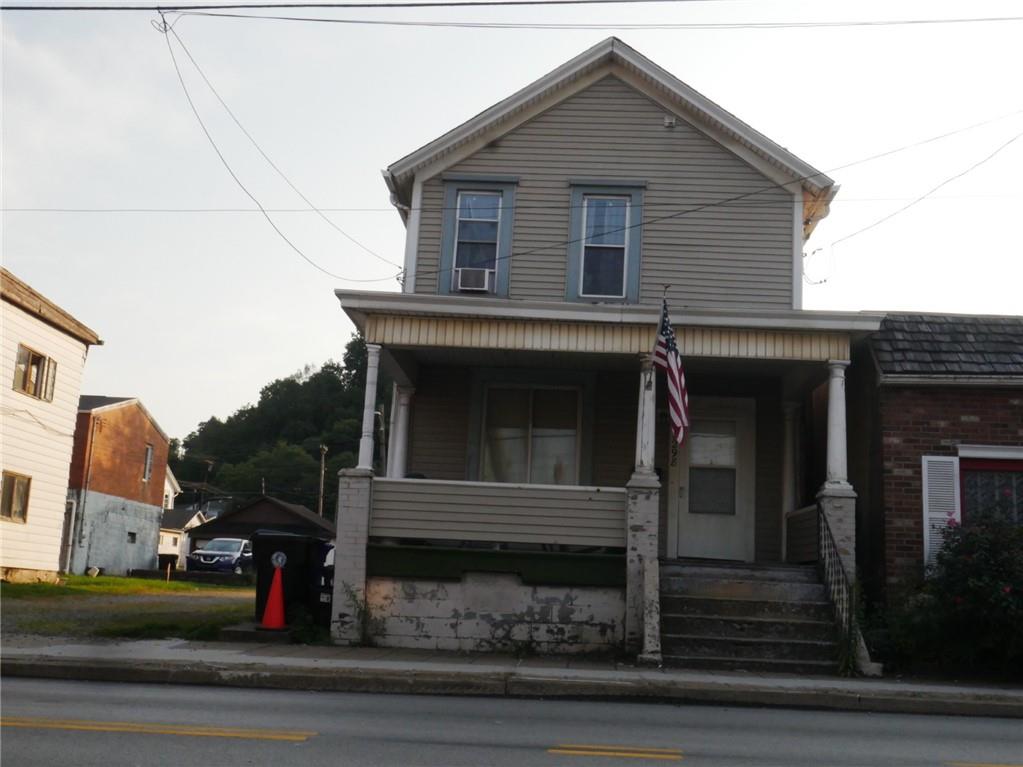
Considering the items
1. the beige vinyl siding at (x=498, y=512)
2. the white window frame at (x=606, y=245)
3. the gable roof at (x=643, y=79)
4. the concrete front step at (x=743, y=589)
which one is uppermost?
the gable roof at (x=643, y=79)

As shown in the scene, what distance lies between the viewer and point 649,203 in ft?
52.3

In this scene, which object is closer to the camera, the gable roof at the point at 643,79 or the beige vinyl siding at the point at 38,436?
the gable roof at the point at 643,79

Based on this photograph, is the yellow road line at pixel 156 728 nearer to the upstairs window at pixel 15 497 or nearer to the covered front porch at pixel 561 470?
the covered front porch at pixel 561 470

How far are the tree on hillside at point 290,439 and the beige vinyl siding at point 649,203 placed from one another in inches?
2325

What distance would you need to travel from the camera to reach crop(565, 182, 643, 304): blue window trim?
51.2ft

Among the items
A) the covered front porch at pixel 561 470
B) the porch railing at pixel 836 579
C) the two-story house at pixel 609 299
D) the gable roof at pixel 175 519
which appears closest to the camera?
the porch railing at pixel 836 579

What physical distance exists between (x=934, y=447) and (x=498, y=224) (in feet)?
22.7

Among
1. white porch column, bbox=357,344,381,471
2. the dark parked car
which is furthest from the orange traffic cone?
the dark parked car

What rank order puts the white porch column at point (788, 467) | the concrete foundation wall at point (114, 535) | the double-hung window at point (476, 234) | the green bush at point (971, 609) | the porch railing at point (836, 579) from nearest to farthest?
the green bush at point (971, 609) < the porch railing at point (836, 579) < the white porch column at point (788, 467) < the double-hung window at point (476, 234) < the concrete foundation wall at point (114, 535)

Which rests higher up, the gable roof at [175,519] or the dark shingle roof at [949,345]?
the dark shingle roof at [949,345]

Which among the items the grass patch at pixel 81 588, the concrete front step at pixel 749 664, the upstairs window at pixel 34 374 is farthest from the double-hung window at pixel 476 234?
the upstairs window at pixel 34 374

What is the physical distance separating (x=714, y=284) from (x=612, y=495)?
3.86 metres

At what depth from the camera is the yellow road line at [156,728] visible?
284 inches

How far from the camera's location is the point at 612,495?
1364cm
